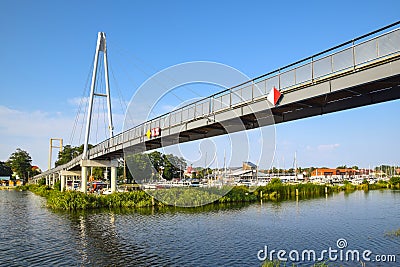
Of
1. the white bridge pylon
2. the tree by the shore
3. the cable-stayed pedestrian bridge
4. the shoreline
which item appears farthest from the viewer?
the tree by the shore

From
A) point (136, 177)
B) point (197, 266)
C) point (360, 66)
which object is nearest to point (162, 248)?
point (197, 266)

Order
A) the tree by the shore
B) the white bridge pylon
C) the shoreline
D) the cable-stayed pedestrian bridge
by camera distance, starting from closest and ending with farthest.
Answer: the cable-stayed pedestrian bridge
the shoreline
the white bridge pylon
the tree by the shore

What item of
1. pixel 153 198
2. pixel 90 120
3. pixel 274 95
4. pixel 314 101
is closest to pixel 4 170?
pixel 90 120

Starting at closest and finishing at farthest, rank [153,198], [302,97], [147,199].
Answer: [302,97]
[147,199]
[153,198]

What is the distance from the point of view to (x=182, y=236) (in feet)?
86.2

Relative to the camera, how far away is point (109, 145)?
43938 millimetres

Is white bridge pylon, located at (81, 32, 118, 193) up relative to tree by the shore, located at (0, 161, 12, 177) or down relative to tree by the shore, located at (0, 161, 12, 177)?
up

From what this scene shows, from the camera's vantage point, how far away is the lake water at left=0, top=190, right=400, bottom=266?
20.2 meters

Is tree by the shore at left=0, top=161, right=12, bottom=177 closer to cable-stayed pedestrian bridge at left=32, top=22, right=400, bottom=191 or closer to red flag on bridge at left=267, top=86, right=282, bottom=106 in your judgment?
Answer: cable-stayed pedestrian bridge at left=32, top=22, right=400, bottom=191

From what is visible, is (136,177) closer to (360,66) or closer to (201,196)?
(201,196)

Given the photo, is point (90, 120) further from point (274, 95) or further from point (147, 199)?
point (274, 95)

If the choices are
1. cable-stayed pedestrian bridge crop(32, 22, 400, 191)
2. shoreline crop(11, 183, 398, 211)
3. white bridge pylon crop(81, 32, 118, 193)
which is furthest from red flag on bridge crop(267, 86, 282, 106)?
white bridge pylon crop(81, 32, 118, 193)

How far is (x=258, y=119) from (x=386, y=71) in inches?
380

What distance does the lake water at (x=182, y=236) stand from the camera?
20203 millimetres
